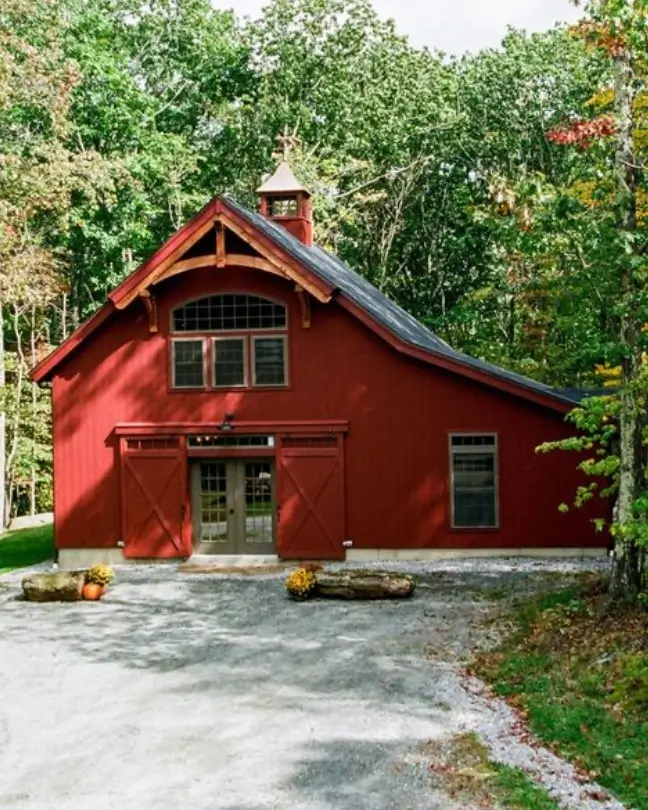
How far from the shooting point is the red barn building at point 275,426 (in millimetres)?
19219

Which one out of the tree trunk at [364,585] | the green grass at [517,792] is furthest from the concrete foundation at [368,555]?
the green grass at [517,792]

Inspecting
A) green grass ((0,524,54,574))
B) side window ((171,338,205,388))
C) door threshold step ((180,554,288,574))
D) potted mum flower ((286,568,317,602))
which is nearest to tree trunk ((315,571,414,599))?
potted mum flower ((286,568,317,602))

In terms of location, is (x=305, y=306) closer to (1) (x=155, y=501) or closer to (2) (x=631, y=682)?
(1) (x=155, y=501)

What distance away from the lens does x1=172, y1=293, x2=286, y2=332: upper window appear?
20297mm

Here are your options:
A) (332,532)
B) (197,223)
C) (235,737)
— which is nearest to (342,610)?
(332,532)

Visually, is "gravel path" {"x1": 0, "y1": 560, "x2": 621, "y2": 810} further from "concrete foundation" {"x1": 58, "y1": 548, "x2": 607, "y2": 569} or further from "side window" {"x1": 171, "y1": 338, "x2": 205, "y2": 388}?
"side window" {"x1": 171, "y1": 338, "x2": 205, "y2": 388}

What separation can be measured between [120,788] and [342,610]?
7190 mm

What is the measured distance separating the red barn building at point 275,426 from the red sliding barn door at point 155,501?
3 centimetres

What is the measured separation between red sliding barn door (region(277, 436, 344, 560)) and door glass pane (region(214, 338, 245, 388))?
180 cm

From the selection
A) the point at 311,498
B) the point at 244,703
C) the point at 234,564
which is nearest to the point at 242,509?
the point at 234,564

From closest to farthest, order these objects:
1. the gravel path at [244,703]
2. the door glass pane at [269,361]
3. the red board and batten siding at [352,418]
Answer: the gravel path at [244,703], the red board and batten siding at [352,418], the door glass pane at [269,361]

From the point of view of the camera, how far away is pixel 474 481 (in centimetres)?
1948

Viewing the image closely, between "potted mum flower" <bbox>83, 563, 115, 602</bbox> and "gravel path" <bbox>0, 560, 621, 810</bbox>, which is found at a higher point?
"potted mum flower" <bbox>83, 563, 115, 602</bbox>

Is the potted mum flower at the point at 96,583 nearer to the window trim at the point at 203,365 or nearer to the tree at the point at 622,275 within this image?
the window trim at the point at 203,365
